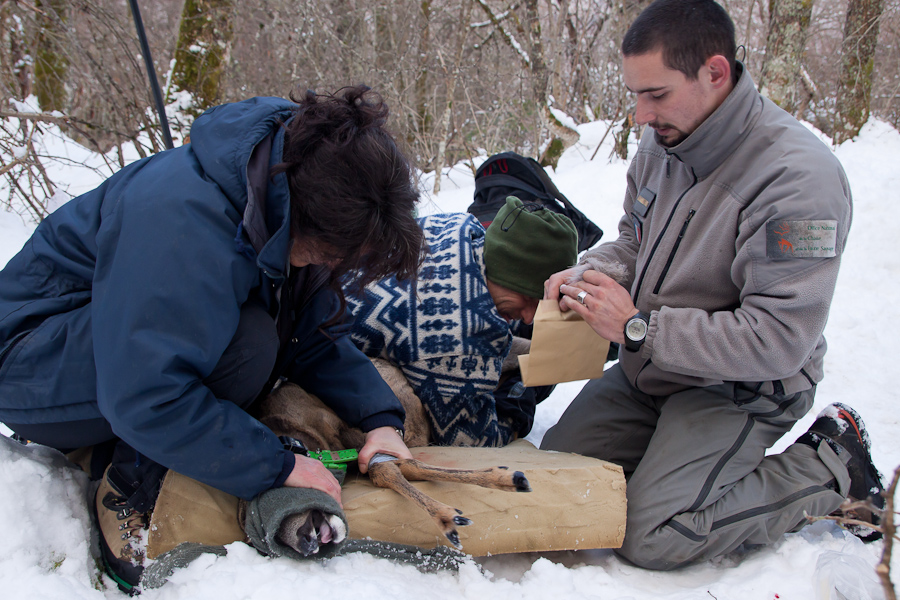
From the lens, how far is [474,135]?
8773 millimetres

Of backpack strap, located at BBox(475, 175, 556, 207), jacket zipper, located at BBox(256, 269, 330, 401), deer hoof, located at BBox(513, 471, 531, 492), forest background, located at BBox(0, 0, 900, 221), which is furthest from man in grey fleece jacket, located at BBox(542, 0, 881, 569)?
forest background, located at BBox(0, 0, 900, 221)

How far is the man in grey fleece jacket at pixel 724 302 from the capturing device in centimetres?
156

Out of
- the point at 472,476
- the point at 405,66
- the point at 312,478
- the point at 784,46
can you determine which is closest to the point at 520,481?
the point at 472,476

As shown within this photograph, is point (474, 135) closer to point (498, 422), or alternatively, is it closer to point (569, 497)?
point (498, 422)

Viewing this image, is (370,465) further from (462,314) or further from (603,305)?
(603,305)

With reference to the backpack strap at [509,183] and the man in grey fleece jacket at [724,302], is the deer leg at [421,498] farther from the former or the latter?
the backpack strap at [509,183]

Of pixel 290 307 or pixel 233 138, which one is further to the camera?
pixel 290 307

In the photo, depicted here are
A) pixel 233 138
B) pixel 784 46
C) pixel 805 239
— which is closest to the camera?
pixel 233 138

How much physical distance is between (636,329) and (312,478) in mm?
961

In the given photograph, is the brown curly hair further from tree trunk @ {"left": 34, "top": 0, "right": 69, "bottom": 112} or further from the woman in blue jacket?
tree trunk @ {"left": 34, "top": 0, "right": 69, "bottom": 112}

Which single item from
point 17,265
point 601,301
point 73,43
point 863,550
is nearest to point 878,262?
point 863,550

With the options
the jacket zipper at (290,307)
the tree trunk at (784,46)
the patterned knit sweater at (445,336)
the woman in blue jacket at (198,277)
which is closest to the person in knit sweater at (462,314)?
the patterned knit sweater at (445,336)

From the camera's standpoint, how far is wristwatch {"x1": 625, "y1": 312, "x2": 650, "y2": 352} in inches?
67.0

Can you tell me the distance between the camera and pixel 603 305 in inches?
69.2
